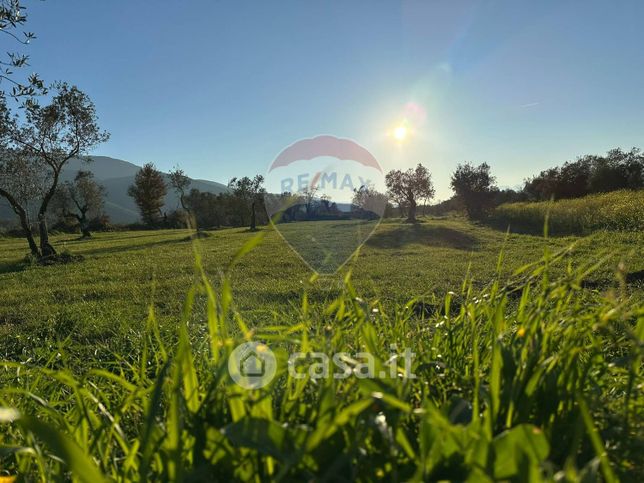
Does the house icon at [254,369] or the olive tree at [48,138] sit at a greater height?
the olive tree at [48,138]

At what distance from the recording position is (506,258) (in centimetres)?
1166

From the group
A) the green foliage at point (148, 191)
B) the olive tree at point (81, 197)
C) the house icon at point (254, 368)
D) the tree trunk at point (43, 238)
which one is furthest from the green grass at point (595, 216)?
the olive tree at point (81, 197)

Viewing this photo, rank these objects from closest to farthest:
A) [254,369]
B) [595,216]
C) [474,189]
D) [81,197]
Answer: [254,369]
[595,216]
[474,189]
[81,197]

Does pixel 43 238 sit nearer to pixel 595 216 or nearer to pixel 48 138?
pixel 48 138

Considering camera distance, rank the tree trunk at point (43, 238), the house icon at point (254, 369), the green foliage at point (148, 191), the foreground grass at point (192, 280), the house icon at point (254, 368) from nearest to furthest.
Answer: the house icon at point (254, 369)
the house icon at point (254, 368)
the foreground grass at point (192, 280)
the tree trunk at point (43, 238)
the green foliage at point (148, 191)

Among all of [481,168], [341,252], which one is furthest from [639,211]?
[481,168]

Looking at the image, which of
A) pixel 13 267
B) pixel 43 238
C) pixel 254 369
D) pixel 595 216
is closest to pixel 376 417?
pixel 254 369

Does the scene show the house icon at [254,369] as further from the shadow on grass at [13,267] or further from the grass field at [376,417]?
the shadow on grass at [13,267]

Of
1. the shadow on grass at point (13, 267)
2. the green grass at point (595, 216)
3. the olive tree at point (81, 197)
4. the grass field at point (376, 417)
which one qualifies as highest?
the olive tree at point (81, 197)

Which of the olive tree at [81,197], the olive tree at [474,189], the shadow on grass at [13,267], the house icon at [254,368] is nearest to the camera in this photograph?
the house icon at [254,368]

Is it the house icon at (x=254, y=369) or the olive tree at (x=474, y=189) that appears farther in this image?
the olive tree at (x=474, y=189)

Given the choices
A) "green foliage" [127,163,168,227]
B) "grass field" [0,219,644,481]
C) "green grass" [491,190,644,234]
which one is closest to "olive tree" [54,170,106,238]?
"green foliage" [127,163,168,227]

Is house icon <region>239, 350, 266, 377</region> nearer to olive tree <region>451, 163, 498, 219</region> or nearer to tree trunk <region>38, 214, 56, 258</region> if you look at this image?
tree trunk <region>38, 214, 56, 258</region>

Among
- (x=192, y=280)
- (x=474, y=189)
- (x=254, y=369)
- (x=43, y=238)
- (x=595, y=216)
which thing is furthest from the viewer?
(x=474, y=189)
